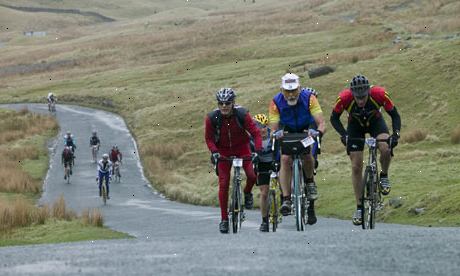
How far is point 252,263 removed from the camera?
1028 cm

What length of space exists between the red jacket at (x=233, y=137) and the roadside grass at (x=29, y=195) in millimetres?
5902

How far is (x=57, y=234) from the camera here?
21.0m

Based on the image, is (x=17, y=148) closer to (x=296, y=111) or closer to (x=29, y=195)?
(x=29, y=195)

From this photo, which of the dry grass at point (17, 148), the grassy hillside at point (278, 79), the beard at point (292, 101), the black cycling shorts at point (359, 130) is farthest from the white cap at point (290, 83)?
the dry grass at point (17, 148)

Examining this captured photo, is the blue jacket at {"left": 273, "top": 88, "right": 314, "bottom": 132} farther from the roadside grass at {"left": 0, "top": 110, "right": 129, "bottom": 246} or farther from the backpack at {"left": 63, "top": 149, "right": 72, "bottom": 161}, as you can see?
the backpack at {"left": 63, "top": 149, "right": 72, "bottom": 161}

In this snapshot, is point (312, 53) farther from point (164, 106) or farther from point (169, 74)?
point (164, 106)

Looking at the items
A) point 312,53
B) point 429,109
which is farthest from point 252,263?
point 312,53

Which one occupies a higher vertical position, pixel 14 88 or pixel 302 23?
pixel 302 23

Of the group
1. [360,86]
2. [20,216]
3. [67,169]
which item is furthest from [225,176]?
[67,169]

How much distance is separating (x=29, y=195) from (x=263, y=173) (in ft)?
71.6

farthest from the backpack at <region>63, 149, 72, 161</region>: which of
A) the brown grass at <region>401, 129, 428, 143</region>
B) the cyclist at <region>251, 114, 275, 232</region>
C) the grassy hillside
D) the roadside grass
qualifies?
the cyclist at <region>251, 114, 275, 232</region>

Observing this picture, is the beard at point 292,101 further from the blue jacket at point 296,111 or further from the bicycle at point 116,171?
the bicycle at point 116,171

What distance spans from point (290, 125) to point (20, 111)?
186 feet

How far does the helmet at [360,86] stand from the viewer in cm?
1404
